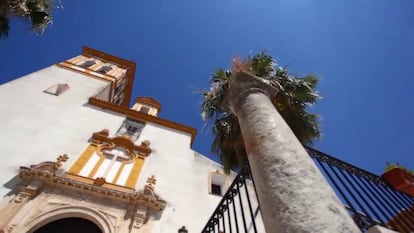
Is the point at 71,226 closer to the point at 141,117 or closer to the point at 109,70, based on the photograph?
the point at 141,117

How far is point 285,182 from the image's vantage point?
7.39ft

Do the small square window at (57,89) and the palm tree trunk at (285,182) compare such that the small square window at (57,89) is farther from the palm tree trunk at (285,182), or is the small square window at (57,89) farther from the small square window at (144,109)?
the palm tree trunk at (285,182)

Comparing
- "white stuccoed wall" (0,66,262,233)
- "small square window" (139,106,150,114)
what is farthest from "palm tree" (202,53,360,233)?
"small square window" (139,106,150,114)

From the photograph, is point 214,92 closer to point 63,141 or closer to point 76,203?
point 76,203

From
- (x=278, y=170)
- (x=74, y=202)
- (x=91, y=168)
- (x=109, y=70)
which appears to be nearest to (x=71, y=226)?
(x=74, y=202)

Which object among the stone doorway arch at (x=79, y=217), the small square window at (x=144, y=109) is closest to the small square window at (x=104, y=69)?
the small square window at (x=144, y=109)

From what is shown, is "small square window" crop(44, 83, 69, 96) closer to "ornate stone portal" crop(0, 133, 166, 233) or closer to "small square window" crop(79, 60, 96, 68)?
"ornate stone portal" crop(0, 133, 166, 233)

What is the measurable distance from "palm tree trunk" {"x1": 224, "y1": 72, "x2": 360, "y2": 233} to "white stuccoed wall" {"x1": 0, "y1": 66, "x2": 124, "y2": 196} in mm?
8802

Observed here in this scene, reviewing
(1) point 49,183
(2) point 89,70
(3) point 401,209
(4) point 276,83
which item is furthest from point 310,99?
(2) point 89,70

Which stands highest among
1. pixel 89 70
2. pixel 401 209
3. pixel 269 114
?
pixel 89 70

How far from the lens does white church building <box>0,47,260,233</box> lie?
831 centimetres

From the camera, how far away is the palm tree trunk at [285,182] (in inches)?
74.6

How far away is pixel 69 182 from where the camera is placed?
29.4 feet

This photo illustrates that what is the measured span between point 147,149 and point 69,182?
14.0ft
